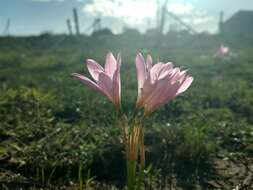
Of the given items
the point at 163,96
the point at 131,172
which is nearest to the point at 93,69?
the point at 163,96

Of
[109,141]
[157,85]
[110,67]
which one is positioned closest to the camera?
[157,85]

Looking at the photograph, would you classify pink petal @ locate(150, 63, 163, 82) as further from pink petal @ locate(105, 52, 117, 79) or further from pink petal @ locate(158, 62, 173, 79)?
pink petal @ locate(105, 52, 117, 79)

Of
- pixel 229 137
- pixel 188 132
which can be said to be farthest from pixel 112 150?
pixel 229 137

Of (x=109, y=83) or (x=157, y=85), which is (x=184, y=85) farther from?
(x=109, y=83)

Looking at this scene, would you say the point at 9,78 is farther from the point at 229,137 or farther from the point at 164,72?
the point at 164,72

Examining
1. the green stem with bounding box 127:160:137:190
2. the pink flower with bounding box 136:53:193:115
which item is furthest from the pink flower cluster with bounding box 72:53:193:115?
the green stem with bounding box 127:160:137:190
